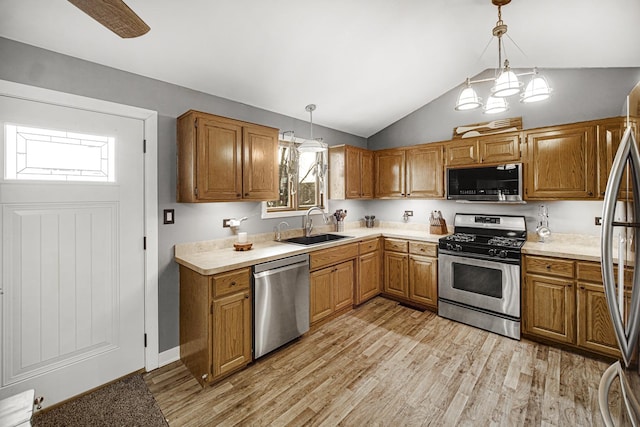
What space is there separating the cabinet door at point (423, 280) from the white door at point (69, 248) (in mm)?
3017

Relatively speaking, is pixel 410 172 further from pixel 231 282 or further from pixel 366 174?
pixel 231 282

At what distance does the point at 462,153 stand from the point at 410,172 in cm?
72

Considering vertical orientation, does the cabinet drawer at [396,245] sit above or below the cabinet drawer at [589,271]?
above

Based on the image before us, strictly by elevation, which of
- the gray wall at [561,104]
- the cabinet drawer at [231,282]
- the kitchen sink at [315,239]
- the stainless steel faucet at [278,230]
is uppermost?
the gray wall at [561,104]

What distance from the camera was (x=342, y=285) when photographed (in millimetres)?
3484

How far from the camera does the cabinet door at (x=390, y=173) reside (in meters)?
4.18

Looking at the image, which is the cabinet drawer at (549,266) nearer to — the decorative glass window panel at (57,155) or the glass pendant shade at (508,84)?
the glass pendant shade at (508,84)

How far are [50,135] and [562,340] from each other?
4.57 metres

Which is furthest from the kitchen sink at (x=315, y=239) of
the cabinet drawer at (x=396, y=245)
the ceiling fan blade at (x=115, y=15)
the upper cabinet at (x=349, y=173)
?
the ceiling fan blade at (x=115, y=15)

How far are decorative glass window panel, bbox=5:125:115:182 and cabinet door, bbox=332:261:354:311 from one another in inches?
94.0

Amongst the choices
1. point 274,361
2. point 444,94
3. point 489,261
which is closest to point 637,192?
point 489,261

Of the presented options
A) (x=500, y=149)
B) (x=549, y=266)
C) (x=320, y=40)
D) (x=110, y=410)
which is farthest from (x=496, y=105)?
(x=110, y=410)

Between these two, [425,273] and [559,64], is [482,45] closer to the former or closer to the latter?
[559,64]

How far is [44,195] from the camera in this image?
1985 mm
